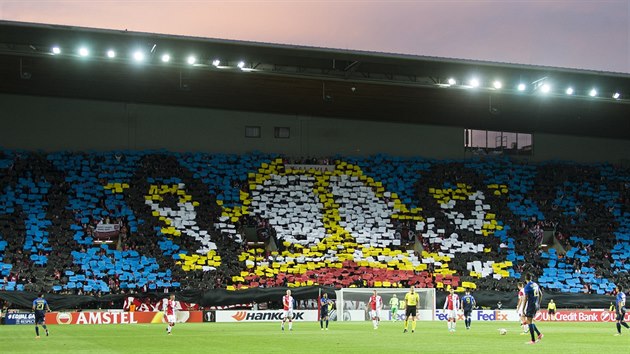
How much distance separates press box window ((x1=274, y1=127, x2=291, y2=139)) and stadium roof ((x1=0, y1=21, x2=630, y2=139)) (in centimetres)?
123

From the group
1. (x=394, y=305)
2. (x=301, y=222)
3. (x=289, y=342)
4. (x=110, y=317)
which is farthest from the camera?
(x=301, y=222)

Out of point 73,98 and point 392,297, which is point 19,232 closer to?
point 73,98

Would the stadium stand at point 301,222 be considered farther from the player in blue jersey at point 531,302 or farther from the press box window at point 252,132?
the player in blue jersey at point 531,302

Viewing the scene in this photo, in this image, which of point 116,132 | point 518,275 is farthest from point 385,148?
point 116,132

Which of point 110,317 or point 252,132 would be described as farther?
point 252,132

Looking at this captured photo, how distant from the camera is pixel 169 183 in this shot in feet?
187

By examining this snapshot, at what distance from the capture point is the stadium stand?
50.5 meters

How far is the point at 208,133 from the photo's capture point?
198 ft

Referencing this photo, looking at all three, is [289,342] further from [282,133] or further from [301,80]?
[282,133]

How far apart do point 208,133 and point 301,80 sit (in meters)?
10.6

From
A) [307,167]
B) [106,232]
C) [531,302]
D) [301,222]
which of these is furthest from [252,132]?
[531,302]

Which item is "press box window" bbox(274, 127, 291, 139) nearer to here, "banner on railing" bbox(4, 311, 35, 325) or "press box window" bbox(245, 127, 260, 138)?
"press box window" bbox(245, 127, 260, 138)

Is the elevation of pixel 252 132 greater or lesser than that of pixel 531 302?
greater

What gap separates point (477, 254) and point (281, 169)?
14.2m
